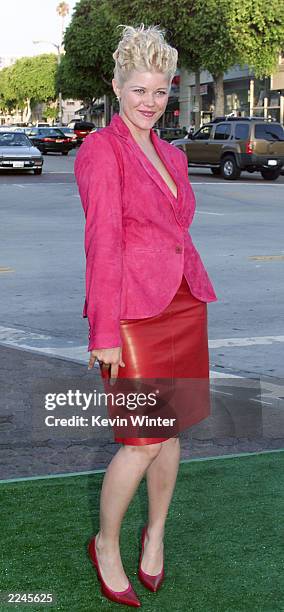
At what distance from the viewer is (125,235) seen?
3197mm

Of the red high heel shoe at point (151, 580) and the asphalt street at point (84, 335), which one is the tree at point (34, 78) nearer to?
the asphalt street at point (84, 335)

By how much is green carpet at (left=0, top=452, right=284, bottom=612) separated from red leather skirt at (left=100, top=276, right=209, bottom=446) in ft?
2.17

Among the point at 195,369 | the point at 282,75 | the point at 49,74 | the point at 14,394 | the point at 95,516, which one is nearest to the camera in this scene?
the point at 195,369

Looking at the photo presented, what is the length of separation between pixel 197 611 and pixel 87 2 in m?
74.8

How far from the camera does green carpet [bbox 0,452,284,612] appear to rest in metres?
3.56

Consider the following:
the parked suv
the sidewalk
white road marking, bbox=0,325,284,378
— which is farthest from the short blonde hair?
the parked suv

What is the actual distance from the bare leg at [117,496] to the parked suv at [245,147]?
90.8 ft

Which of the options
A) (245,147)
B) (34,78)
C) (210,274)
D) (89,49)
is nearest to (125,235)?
(210,274)

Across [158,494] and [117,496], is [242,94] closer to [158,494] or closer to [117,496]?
[158,494]

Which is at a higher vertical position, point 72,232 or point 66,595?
point 66,595

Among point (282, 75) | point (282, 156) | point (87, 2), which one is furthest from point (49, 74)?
point (282, 156)

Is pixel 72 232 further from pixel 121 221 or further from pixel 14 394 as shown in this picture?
pixel 121 221

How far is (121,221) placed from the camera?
3148 mm

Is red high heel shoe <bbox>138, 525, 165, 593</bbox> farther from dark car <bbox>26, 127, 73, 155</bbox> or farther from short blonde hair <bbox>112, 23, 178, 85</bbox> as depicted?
dark car <bbox>26, 127, 73, 155</bbox>
